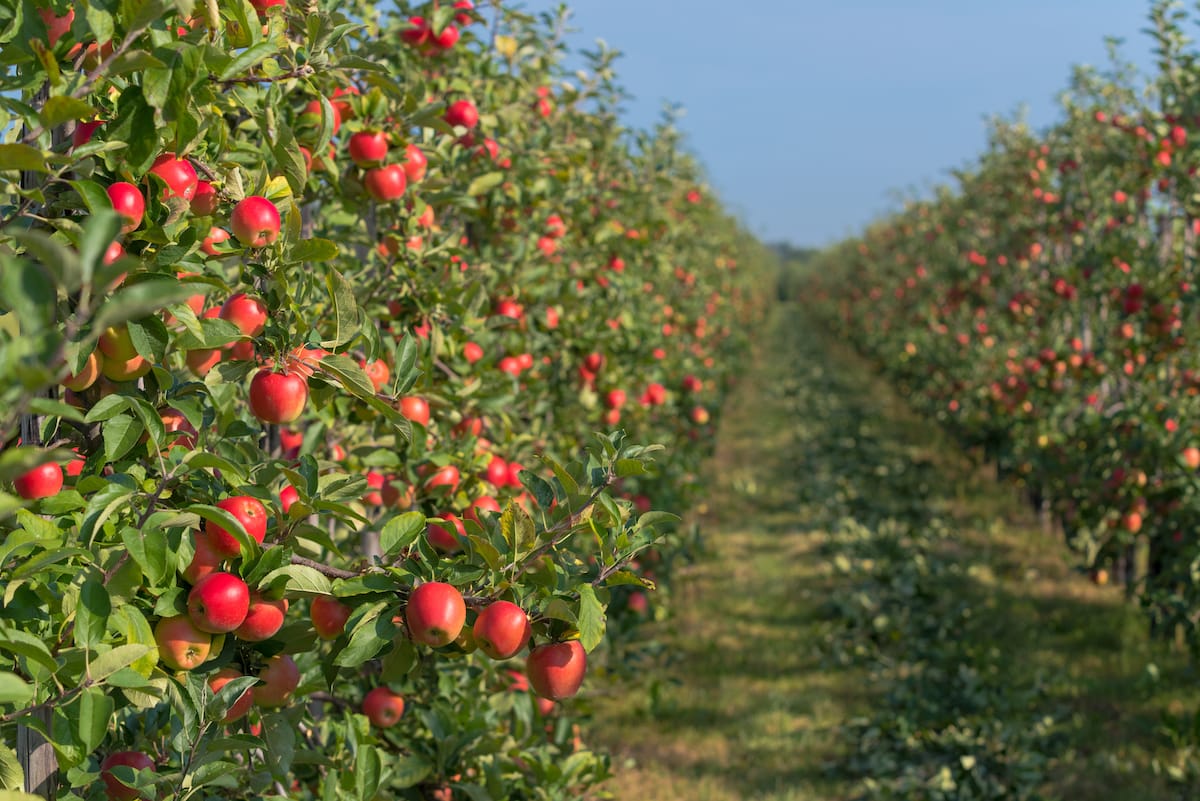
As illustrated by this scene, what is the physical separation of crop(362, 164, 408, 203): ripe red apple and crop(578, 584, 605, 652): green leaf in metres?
1.50

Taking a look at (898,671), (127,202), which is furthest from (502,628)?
(898,671)

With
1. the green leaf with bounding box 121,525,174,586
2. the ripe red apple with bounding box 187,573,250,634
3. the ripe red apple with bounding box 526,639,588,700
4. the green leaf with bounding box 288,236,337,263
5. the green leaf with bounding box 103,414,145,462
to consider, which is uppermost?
the green leaf with bounding box 288,236,337,263

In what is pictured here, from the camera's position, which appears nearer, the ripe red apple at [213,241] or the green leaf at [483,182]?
the ripe red apple at [213,241]

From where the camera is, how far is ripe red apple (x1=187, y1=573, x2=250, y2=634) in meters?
1.46

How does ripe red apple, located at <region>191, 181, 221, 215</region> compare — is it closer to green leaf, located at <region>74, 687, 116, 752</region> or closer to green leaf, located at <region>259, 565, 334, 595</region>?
green leaf, located at <region>259, 565, 334, 595</region>

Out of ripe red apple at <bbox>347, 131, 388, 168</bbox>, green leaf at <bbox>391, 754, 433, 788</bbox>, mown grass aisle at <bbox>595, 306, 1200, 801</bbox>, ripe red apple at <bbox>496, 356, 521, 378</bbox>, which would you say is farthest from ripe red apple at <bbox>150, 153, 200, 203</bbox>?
mown grass aisle at <bbox>595, 306, 1200, 801</bbox>

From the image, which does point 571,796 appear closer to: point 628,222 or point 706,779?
point 706,779

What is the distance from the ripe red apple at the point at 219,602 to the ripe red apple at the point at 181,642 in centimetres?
3

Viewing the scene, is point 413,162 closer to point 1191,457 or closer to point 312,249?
point 312,249

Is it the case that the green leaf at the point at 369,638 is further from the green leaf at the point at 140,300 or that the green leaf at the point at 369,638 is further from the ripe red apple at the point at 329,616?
the green leaf at the point at 140,300

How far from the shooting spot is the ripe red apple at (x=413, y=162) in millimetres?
2656

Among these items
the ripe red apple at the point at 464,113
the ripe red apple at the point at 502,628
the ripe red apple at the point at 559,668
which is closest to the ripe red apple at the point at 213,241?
the ripe red apple at the point at 502,628

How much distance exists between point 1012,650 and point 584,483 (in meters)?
5.77

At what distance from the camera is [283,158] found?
188 centimetres
